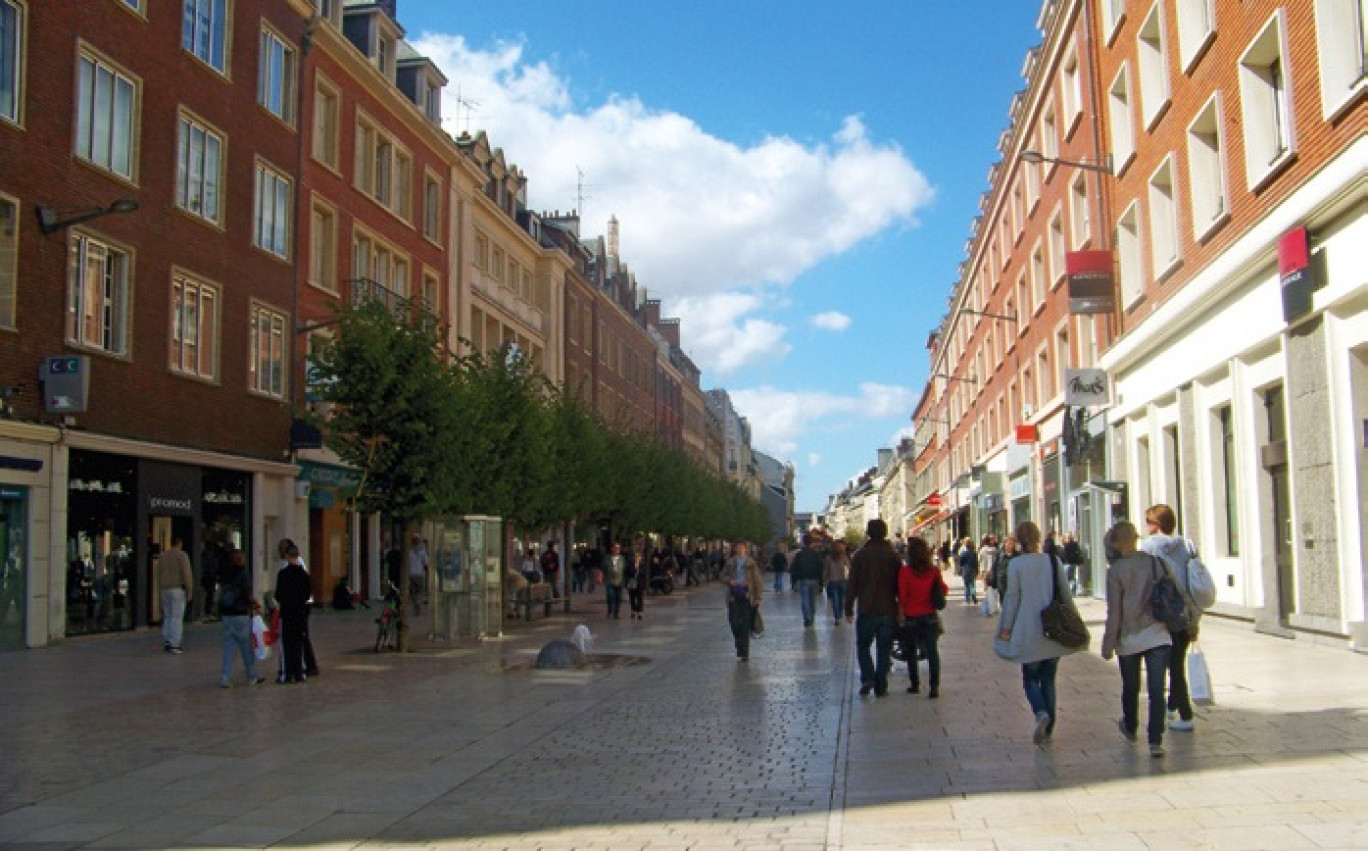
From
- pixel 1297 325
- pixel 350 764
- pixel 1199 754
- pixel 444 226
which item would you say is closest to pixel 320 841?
pixel 350 764

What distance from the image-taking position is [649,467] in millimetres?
42844

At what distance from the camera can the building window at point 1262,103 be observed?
56.0ft

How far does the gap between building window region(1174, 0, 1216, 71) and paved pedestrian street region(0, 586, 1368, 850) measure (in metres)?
9.37

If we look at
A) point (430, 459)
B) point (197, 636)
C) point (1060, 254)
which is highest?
point (1060, 254)

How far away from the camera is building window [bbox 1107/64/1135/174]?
2539cm

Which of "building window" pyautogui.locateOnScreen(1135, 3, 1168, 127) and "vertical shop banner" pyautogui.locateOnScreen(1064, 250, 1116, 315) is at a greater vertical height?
"building window" pyautogui.locateOnScreen(1135, 3, 1168, 127)

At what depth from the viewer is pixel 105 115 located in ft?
74.1

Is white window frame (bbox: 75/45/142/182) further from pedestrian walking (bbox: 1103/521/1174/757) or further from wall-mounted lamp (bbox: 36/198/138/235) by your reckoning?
pedestrian walking (bbox: 1103/521/1174/757)

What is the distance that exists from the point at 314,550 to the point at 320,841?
26.1m

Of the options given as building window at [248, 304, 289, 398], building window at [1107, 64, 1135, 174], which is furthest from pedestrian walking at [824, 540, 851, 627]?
building window at [248, 304, 289, 398]

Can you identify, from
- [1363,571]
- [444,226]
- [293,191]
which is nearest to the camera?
[1363,571]

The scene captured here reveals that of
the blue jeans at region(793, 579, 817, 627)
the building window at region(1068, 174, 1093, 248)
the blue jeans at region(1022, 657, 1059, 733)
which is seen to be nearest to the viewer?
the blue jeans at region(1022, 657, 1059, 733)

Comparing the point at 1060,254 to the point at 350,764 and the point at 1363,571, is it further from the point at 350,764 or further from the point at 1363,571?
the point at 350,764

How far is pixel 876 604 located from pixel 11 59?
53.1 feet
